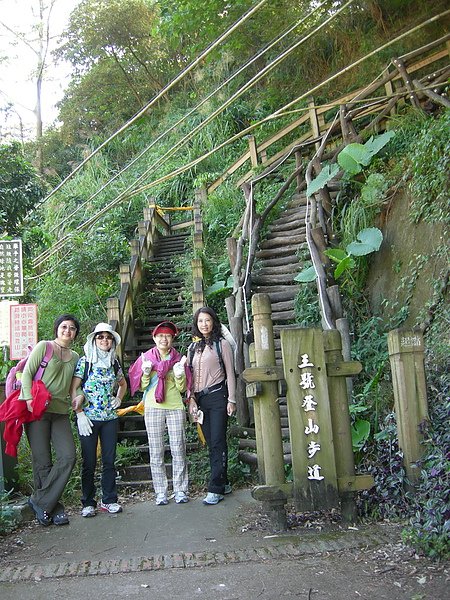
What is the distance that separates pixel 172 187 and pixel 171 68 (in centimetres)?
688

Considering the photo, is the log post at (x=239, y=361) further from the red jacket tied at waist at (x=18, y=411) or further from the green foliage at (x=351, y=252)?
the red jacket tied at waist at (x=18, y=411)

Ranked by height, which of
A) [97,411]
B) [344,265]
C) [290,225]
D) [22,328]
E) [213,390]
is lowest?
[97,411]

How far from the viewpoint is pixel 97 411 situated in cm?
552

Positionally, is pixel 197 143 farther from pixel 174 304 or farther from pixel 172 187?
pixel 174 304

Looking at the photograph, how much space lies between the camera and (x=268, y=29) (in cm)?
1523

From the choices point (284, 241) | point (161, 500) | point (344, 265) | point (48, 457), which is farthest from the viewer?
point (284, 241)

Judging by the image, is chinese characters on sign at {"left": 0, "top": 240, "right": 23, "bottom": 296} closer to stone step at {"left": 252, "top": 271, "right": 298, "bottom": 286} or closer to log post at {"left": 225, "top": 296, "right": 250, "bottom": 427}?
log post at {"left": 225, "top": 296, "right": 250, "bottom": 427}

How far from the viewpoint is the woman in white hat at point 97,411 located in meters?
5.50

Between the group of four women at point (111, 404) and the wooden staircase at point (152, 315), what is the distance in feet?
3.85

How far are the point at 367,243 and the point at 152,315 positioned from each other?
416 cm

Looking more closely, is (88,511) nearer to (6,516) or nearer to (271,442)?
(6,516)

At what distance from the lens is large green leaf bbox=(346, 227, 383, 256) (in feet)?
26.2

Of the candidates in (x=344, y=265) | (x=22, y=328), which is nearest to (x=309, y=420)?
(x=344, y=265)

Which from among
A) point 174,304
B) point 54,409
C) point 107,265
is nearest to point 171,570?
point 54,409
